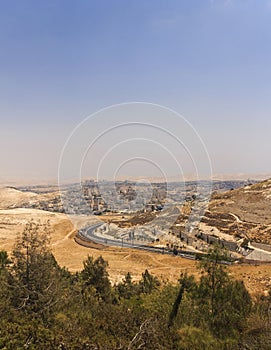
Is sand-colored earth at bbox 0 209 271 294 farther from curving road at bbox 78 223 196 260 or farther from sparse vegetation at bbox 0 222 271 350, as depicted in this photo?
sparse vegetation at bbox 0 222 271 350

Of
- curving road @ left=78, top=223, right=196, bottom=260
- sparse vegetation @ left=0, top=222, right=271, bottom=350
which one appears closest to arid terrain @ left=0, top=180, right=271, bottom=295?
curving road @ left=78, top=223, right=196, bottom=260

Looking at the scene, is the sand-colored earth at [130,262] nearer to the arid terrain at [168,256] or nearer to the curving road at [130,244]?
the arid terrain at [168,256]

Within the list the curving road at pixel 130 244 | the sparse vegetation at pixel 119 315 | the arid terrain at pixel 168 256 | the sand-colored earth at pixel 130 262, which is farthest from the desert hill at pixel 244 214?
the sparse vegetation at pixel 119 315

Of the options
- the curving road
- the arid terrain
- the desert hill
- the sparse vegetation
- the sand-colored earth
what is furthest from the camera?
the desert hill

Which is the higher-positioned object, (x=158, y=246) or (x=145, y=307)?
(x=145, y=307)

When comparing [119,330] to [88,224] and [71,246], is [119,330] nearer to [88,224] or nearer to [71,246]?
[71,246]

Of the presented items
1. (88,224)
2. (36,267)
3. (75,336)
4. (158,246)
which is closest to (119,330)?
(75,336)

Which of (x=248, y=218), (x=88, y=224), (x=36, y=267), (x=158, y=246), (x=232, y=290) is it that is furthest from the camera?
(x=88, y=224)

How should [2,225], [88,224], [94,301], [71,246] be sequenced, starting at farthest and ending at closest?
[88,224] < [2,225] < [71,246] < [94,301]

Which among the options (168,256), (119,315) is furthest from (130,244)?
(119,315)
